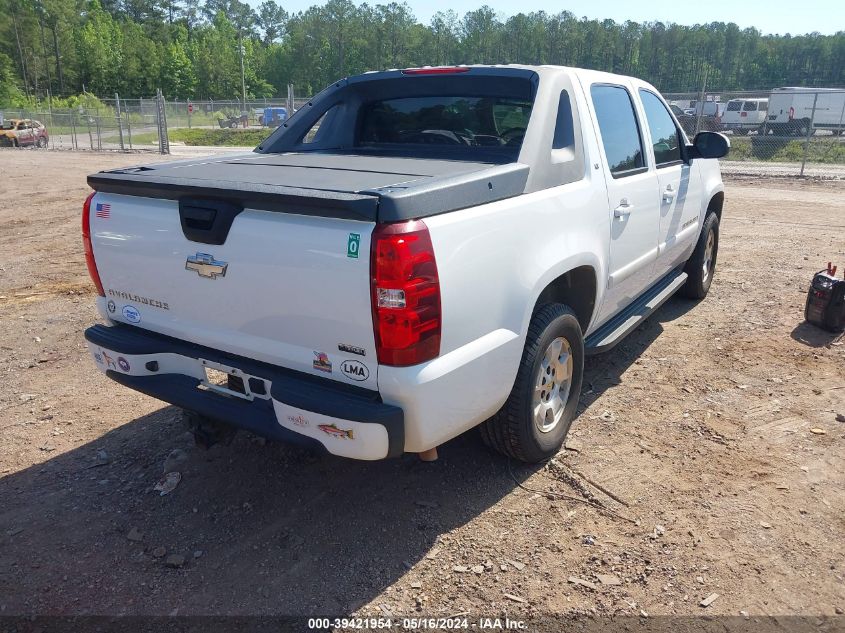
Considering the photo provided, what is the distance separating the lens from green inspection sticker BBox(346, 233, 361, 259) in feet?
8.00

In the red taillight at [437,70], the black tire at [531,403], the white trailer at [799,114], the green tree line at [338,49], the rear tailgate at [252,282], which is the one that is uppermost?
the green tree line at [338,49]

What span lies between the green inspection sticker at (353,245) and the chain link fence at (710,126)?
1859 centimetres

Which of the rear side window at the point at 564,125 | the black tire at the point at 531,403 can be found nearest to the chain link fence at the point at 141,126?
the rear side window at the point at 564,125

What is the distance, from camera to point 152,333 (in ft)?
10.8

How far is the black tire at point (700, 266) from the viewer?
6.21 metres

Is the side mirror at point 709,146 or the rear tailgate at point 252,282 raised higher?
the side mirror at point 709,146

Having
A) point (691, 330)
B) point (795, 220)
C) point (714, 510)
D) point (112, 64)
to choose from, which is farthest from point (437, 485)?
point (112, 64)

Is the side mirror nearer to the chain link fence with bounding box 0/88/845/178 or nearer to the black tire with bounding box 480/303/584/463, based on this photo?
the black tire with bounding box 480/303/584/463

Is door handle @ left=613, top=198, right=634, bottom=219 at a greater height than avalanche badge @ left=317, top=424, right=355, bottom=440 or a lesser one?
greater

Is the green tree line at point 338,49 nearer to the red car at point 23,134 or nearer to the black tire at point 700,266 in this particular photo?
the red car at point 23,134

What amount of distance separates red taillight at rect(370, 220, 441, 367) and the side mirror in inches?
150

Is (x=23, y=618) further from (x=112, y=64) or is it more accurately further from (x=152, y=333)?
(x=112, y=64)

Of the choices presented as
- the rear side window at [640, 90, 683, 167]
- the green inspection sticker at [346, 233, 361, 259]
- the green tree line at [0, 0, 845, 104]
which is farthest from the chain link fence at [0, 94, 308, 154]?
the green tree line at [0, 0, 845, 104]

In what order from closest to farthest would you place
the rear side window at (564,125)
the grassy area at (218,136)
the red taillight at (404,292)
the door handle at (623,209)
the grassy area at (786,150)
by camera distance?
1. the red taillight at (404,292)
2. the rear side window at (564,125)
3. the door handle at (623,209)
4. the grassy area at (786,150)
5. the grassy area at (218,136)
